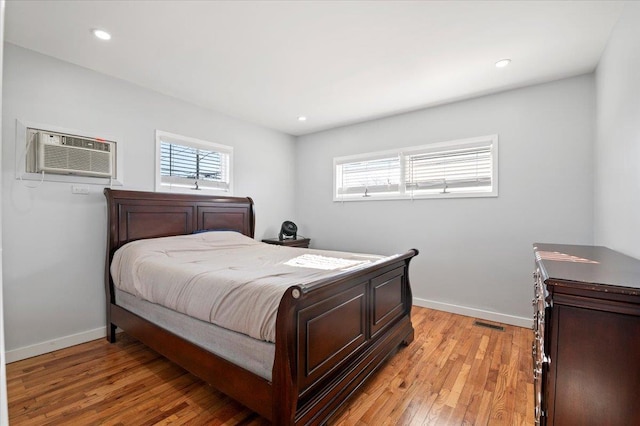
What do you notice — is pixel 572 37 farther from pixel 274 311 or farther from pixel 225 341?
pixel 225 341

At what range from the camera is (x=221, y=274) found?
83.6 inches

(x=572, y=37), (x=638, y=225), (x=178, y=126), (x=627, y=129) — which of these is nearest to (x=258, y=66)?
(x=178, y=126)

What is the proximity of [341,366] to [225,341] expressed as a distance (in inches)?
28.7

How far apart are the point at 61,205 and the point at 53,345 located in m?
1.21

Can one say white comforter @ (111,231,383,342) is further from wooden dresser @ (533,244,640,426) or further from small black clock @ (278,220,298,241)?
wooden dresser @ (533,244,640,426)

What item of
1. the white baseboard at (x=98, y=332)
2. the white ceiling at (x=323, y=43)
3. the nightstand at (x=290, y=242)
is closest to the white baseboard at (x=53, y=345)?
the white baseboard at (x=98, y=332)

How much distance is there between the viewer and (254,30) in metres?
2.35

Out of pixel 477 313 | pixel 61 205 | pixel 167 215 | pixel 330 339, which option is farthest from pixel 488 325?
pixel 61 205

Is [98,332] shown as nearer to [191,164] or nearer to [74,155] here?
[74,155]

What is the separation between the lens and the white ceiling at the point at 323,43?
2.13 meters

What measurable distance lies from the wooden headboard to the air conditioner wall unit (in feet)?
0.76

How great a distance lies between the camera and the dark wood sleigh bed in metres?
1.61

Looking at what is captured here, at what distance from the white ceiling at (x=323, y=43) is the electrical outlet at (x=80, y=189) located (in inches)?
43.1

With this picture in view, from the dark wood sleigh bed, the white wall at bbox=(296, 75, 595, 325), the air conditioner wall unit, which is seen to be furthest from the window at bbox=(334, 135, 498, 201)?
the air conditioner wall unit
